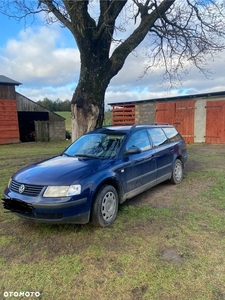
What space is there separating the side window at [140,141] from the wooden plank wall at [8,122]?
15.1 meters

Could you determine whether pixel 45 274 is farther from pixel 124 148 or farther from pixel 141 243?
pixel 124 148

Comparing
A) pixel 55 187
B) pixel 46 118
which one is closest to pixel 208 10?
pixel 55 187

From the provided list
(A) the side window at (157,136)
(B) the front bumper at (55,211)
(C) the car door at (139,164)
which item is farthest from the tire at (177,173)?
(B) the front bumper at (55,211)

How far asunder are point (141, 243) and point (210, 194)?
2453 mm

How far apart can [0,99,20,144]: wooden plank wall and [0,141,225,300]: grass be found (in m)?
14.4

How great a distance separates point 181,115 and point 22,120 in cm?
1544

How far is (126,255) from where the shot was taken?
2.61 m

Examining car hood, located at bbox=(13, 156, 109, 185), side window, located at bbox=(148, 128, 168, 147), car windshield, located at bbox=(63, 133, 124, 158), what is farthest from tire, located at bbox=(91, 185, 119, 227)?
side window, located at bbox=(148, 128, 168, 147)

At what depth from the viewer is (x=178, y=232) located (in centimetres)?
310

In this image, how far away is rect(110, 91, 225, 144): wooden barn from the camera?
12.4m

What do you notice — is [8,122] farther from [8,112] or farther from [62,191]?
[62,191]

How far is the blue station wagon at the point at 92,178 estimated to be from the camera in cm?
291

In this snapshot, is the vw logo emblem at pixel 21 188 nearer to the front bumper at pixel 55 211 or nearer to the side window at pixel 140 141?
the front bumper at pixel 55 211

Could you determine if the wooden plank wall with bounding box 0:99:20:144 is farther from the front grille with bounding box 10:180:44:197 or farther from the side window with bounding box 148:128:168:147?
the front grille with bounding box 10:180:44:197
